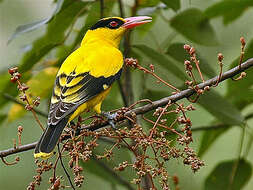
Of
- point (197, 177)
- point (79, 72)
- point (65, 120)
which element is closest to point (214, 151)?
point (197, 177)

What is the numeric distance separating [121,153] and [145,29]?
0.84 meters

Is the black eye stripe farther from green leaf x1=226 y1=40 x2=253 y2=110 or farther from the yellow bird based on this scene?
green leaf x1=226 y1=40 x2=253 y2=110

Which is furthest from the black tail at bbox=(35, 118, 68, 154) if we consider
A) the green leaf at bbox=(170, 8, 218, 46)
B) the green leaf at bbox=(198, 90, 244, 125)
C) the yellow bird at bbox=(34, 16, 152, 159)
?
the green leaf at bbox=(170, 8, 218, 46)

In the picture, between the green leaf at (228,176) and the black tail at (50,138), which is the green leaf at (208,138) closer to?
the green leaf at (228,176)

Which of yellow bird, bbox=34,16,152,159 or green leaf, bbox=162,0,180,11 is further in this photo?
green leaf, bbox=162,0,180,11

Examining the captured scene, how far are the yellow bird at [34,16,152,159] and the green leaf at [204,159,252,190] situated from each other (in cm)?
76

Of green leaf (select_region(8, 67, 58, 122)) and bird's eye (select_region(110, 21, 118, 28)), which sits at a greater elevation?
bird's eye (select_region(110, 21, 118, 28))

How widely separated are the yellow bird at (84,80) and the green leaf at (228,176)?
2.50 ft

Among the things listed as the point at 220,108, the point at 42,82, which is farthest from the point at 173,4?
the point at 42,82

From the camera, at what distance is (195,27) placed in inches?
123

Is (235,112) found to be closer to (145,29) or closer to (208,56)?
(145,29)

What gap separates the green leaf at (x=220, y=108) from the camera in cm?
274

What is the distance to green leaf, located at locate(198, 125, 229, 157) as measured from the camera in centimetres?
322

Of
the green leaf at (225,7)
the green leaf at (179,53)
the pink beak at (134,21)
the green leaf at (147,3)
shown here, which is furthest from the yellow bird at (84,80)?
the green leaf at (225,7)
